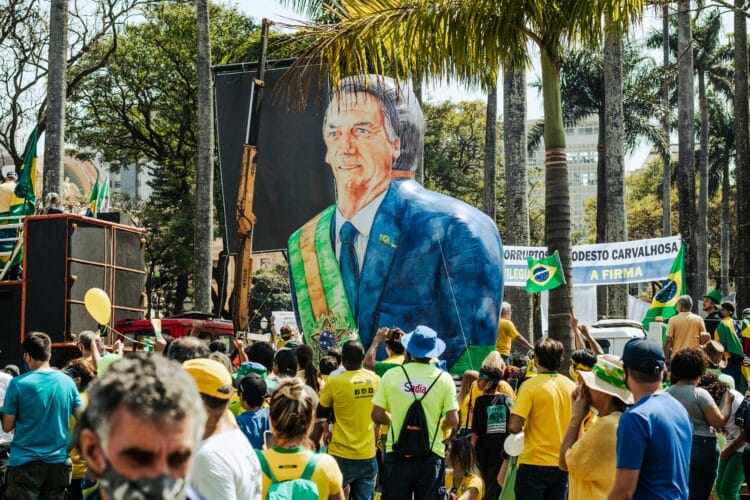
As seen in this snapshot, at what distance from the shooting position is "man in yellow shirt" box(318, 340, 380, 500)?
8.20 metres

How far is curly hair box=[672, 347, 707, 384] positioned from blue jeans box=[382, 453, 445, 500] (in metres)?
1.94

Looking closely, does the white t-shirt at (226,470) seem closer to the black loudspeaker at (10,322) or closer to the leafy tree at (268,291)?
the black loudspeaker at (10,322)

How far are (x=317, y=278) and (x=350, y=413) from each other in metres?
8.24

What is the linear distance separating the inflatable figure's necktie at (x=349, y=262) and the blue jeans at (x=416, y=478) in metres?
8.16

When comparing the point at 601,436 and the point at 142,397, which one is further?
the point at 601,436

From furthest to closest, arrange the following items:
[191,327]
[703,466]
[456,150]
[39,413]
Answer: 1. [456,150]
2. [191,327]
3. [703,466]
4. [39,413]

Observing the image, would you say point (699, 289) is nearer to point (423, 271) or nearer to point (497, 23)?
point (423, 271)

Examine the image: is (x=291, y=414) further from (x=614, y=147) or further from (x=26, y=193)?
(x=614, y=147)

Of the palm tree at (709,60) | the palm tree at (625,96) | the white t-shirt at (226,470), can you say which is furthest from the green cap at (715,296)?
the palm tree at (709,60)

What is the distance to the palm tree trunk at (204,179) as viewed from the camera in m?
22.9

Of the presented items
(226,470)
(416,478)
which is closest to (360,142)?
(416,478)

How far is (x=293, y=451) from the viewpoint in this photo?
4.86m

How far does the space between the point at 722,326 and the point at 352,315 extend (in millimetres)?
5507

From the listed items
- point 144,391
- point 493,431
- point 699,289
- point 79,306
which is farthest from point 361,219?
point 699,289
